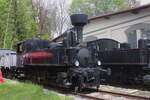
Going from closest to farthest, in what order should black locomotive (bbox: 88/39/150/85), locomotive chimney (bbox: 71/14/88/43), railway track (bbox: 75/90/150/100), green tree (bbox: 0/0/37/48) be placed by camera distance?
1. railway track (bbox: 75/90/150/100)
2. locomotive chimney (bbox: 71/14/88/43)
3. black locomotive (bbox: 88/39/150/85)
4. green tree (bbox: 0/0/37/48)

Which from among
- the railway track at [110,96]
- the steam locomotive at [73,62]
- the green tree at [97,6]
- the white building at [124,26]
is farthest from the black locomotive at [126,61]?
the green tree at [97,6]

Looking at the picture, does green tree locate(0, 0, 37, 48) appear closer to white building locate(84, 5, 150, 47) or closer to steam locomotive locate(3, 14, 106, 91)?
white building locate(84, 5, 150, 47)

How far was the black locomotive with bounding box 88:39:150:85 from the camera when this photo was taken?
669 inches

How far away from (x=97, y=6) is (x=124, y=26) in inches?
1572

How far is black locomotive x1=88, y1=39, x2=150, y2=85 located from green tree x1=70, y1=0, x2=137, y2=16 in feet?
139

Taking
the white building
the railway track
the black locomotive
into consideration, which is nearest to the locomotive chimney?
the black locomotive

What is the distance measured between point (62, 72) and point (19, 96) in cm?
506

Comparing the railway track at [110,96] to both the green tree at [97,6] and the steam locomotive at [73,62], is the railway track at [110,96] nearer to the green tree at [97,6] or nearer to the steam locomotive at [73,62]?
the steam locomotive at [73,62]

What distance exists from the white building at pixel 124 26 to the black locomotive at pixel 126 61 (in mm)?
5613

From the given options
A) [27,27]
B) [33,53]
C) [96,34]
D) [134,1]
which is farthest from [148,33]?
[134,1]

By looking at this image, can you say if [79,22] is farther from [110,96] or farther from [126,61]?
[110,96]

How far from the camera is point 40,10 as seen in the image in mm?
54844

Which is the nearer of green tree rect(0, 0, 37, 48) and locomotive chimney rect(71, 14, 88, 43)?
locomotive chimney rect(71, 14, 88, 43)

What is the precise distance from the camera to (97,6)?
Result: 6688cm
